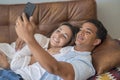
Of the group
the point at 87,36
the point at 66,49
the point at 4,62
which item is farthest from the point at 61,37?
the point at 4,62

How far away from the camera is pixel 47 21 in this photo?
2.24m

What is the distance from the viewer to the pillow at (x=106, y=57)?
5.65 feet

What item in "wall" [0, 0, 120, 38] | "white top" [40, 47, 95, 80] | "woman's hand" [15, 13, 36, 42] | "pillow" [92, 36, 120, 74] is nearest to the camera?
"woman's hand" [15, 13, 36, 42]

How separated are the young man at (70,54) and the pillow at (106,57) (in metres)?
0.06

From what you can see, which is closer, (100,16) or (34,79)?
(34,79)

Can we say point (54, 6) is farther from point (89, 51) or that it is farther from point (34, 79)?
point (34, 79)

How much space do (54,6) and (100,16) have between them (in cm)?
57

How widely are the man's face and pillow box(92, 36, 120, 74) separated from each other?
0.31ft

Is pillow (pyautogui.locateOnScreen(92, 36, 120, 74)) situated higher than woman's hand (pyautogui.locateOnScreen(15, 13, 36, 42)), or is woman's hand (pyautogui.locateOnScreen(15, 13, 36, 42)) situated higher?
woman's hand (pyautogui.locateOnScreen(15, 13, 36, 42))

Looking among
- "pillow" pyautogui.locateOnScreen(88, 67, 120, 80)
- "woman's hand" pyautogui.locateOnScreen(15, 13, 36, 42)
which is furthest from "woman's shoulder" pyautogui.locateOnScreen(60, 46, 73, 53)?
"woman's hand" pyautogui.locateOnScreen(15, 13, 36, 42)

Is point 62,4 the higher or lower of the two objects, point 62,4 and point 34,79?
the higher

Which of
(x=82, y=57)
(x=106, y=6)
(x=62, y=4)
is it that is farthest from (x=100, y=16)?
(x=82, y=57)

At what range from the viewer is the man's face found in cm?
182

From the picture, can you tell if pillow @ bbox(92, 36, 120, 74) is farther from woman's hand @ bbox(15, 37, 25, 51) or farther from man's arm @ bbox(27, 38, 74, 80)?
woman's hand @ bbox(15, 37, 25, 51)
